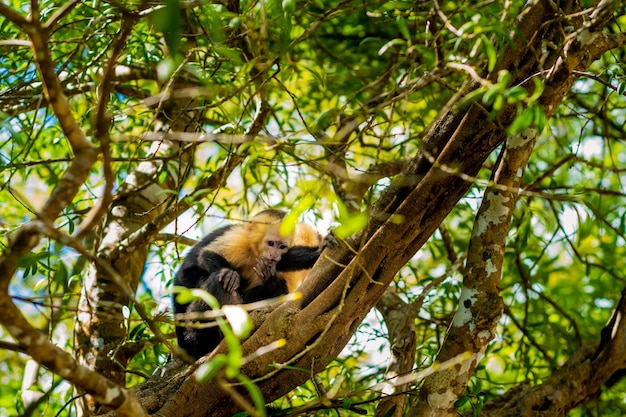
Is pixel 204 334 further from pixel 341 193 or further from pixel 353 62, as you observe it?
pixel 353 62

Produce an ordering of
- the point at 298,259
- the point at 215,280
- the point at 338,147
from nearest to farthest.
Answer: the point at 338,147
the point at 215,280
the point at 298,259

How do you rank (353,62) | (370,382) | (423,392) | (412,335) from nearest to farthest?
(423,392) < (412,335) < (370,382) < (353,62)

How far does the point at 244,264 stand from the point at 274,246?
0.33m

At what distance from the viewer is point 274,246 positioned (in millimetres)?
5070

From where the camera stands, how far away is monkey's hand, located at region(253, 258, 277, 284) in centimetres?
489

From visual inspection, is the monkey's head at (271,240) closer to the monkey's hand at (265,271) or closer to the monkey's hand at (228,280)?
the monkey's hand at (265,271)

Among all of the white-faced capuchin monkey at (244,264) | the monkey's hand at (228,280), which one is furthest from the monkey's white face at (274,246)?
the monkey's hand at (228,280)

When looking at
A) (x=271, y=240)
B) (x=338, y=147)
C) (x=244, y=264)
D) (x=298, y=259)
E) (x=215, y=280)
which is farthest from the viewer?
(x=244, y=264)

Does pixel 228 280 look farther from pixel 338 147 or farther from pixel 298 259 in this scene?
pixel 338 147

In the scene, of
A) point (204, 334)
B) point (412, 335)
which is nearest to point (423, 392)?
point (412, 335)

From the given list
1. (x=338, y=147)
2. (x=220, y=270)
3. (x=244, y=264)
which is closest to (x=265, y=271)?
(x=244, y=264)

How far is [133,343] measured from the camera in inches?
163

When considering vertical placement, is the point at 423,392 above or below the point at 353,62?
below

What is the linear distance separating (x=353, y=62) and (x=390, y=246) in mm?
3429
